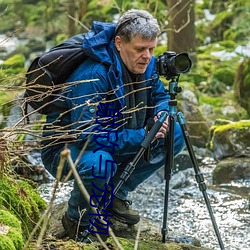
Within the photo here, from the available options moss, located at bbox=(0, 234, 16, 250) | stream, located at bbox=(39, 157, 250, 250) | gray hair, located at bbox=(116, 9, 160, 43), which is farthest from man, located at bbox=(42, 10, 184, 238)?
stream, located at bbox=(39, 157, 250, 250)

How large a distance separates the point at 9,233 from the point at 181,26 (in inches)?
326

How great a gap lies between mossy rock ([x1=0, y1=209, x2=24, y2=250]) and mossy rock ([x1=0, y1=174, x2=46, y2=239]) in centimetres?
23

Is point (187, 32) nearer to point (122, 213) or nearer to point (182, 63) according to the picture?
point (122, 213)

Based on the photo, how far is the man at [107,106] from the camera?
3172 mm

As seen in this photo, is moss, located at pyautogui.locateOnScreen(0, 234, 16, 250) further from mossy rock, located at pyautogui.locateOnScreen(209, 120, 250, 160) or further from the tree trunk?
the tree trunk

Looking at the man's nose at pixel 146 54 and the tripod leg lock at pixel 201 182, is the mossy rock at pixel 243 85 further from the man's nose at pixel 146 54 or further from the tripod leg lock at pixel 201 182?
the man's nose at pixel 146 54

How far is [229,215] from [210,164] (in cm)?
179

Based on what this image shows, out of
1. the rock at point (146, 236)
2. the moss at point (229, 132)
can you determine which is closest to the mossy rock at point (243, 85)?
the moss at point (229, 132)

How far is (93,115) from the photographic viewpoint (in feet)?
A: 10.2

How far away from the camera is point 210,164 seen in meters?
6.84

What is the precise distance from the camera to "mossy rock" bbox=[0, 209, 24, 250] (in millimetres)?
2281

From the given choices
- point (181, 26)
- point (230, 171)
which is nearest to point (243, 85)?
point (181, 26)

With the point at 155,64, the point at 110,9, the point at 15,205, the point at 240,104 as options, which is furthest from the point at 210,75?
the point at 15,205

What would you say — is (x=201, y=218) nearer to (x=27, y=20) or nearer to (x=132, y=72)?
(x=132, y=72)
